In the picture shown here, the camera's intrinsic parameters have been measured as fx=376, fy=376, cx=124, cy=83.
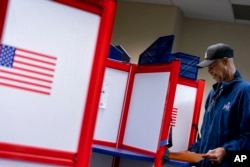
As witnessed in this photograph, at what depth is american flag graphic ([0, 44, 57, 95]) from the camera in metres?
1.09

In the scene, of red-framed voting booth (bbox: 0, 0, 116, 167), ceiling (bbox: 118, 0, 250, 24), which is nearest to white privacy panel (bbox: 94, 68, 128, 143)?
red-framed voting booth (bbox: 0, 0, 116, 167)

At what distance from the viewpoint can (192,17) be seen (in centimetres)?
555

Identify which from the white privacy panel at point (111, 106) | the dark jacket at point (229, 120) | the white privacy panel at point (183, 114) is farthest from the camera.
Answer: the white privacy panel at point (183, 114)

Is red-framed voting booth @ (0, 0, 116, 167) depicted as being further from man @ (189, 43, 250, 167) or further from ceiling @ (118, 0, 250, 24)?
ceiling @ (118, 0, 250, 24)

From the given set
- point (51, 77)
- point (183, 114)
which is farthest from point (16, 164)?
point (183, 114)

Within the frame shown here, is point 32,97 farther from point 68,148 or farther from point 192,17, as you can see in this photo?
point 192,17

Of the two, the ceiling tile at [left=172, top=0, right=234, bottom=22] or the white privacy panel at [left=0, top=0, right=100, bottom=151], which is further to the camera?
the ceiling tile at [left=172, top=0, right=234, bottom=22]

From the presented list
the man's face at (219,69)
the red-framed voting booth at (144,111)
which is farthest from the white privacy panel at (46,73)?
the man's face at (219,69)

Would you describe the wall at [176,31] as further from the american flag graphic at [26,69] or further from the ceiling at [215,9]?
the american flag graphic at [26,69]

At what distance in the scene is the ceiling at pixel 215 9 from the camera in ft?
15.5

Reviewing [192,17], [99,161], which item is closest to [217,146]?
[99,161]

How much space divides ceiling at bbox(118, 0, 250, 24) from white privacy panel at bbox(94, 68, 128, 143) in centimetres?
268

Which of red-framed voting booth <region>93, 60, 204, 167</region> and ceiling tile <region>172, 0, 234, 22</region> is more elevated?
ceiling tile <region>172, 0, 234, 22</region>

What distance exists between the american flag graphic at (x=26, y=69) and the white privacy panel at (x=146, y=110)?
3.48 ft
